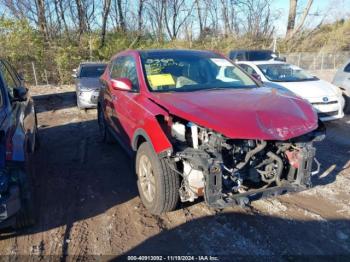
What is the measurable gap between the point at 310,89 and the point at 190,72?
168 inches

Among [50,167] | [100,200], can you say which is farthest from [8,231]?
[50,167]

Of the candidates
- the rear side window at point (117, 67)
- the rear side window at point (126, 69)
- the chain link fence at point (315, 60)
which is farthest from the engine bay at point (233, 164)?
the chain link fence at point (315, 60)

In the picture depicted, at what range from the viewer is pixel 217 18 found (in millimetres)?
30938

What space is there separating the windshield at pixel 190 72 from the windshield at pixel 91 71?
7011mm

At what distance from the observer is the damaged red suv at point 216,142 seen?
303 centimetres

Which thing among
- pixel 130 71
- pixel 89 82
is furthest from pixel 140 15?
pixel 130 71

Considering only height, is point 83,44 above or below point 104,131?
above

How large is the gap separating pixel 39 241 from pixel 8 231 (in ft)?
1.30

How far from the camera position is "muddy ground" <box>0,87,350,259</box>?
309 cm

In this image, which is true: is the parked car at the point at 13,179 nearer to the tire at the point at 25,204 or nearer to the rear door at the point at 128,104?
the tire at the point at 25,204

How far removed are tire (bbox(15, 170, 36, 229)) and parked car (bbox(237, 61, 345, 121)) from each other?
589cm

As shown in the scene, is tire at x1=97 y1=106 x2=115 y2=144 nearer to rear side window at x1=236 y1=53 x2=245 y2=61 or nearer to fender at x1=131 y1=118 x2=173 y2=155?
fender at x1=131 y1=118 x2=173 y2=155

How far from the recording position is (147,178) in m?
3.70

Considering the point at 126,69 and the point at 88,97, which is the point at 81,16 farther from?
the point at 126,69
